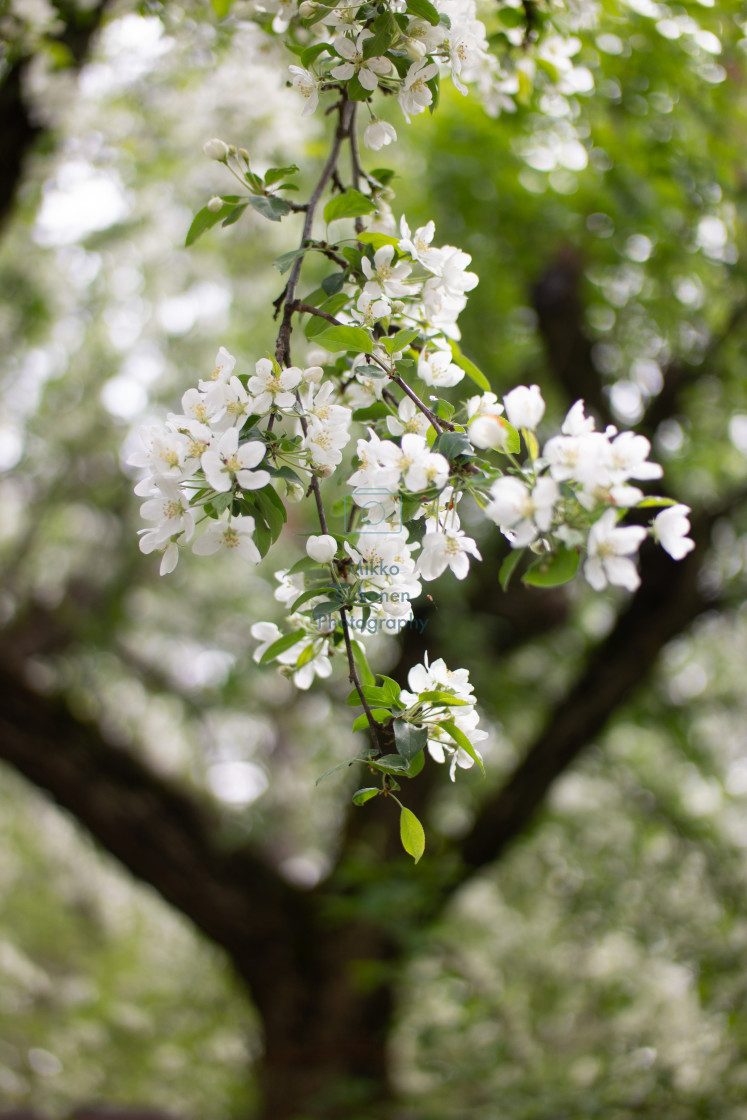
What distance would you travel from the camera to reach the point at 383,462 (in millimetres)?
854

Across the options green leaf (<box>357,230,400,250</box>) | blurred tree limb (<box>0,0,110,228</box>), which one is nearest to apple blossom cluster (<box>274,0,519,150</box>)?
green leaf (<box>357,230,400,250</box>)

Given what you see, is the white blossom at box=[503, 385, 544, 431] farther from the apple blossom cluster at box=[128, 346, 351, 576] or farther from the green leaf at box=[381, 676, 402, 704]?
the green leaf at box=[381, 676, 402, 704]

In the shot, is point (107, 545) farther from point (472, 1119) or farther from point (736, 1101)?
point (736, 1101)

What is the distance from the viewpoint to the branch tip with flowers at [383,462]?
0.78 metres

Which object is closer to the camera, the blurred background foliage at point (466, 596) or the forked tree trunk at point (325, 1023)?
the blurred background foliage at point (466, 596)

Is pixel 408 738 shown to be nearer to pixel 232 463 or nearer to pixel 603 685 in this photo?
pixel 232 463

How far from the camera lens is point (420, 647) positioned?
417 cm

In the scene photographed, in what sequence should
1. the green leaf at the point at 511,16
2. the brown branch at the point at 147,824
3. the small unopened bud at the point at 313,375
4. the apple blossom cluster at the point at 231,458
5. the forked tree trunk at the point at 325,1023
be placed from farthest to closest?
the brown branch at the point at 147,824 → the forked tree trunk at the point at 325,1023 → the green leaf at the point at 511,16 → the small unopened bud at the point at 313,375 → the apple blossom cluster at the point at 231,458

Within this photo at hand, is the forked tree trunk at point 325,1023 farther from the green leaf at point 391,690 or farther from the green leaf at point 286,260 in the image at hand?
the green leaf at point 286,260

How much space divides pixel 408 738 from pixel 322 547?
0.78 feet

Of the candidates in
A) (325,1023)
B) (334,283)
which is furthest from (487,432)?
(325,1023)

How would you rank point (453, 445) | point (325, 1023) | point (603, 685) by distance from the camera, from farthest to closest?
point (325, 1023) < point (603, 685) < point (453, 445)

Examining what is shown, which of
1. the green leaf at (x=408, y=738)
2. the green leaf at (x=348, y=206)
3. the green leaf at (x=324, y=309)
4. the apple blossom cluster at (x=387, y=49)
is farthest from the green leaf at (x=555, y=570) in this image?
the apple blossom cluster at (x=387, y=49)

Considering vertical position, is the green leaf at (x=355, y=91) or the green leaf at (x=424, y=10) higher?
the green leaf at (x=424, y=10)
